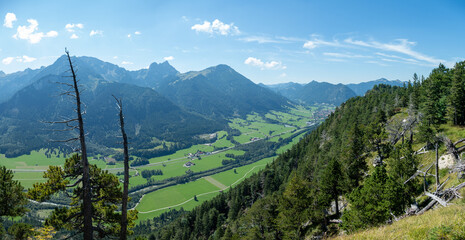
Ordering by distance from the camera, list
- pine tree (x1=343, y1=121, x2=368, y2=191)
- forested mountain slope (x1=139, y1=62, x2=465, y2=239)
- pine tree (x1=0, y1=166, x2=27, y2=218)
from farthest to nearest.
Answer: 1. pine tree (x1=343, y1=121, x2=368, y2=191)
2. forested mountain slope (x1=139, y1=62, x2=465, y2=239)
3. pine tree (x1=0, y1=166, x2=27, y2=218)

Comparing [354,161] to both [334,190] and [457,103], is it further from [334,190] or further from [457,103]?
[457,103]

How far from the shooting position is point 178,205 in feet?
544

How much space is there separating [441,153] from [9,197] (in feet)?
186

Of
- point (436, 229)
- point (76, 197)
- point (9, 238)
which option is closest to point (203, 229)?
point (9, 238)

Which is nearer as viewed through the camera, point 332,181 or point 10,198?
point 10,198

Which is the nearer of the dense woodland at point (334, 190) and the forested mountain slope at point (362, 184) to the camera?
the dense woodland at point (334, 190)

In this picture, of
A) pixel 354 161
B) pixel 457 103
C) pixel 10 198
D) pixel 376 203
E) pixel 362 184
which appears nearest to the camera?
pixel 10 198

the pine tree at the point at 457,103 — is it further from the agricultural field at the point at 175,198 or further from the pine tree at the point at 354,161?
the agricultural field at the point at 175,198

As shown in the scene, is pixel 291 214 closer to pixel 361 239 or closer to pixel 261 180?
pixel 361 239

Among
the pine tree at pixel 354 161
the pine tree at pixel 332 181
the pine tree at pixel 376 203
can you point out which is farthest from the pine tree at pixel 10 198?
the pine tree at pixel 354 161

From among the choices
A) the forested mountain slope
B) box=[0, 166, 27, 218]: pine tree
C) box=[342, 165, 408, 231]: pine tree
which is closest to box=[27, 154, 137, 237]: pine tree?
box=[0, 166, 27, 218]: pine tree

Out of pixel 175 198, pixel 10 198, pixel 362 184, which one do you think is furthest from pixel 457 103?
pixel 175 198

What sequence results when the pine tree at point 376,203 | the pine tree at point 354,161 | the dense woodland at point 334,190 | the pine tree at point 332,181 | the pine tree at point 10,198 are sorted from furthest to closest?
the pine tree at point 354,161 → the pine tree at point 332,181 → the pine tree at point 376,203 → the pine tree at point 10,198 → the dense woodland at point 334,190

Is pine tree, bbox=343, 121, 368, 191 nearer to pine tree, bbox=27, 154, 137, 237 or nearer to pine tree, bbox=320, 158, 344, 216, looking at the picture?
pine tree, bbox=320, 158, 344, 216
